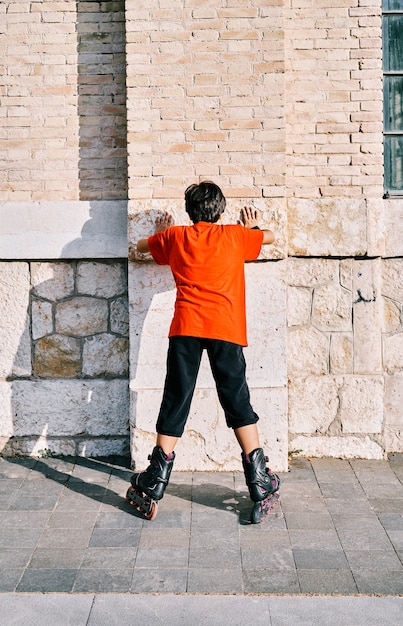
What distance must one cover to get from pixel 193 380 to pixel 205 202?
98cm

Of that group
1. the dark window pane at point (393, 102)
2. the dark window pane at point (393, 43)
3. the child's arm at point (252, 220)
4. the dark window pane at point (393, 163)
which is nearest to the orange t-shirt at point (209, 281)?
the child's arm at point (252, 220)

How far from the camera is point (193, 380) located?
392 centimetres

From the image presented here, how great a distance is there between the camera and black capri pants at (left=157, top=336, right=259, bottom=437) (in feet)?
12.7

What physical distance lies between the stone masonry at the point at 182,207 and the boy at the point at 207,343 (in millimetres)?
611

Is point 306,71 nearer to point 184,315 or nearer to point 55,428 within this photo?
point 184,315

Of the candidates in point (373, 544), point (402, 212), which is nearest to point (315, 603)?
point (373, 544)

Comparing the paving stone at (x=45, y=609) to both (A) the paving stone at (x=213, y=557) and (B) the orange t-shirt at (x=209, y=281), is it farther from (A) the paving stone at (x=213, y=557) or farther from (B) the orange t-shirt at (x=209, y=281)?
(B) the orange t-shirt at (x=209, y=281)

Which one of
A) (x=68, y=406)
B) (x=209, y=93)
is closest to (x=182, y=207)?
(x=209, y=93)

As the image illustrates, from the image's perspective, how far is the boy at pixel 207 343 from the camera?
3848mm

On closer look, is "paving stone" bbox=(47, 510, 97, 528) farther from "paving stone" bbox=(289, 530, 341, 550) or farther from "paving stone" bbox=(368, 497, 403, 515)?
"paving stone" bbox=(368, 497, 403, 515)

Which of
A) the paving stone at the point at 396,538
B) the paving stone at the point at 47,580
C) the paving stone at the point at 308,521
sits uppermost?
the paving stone at the point at 308,521

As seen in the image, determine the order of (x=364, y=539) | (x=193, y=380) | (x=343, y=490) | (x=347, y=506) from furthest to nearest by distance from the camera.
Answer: (x=343, y=490), (x=347, y=506), (x=193, y=380), (x=364, y=539)

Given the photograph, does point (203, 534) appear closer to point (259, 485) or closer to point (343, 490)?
point (259, 485)

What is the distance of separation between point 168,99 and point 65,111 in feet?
2.50
